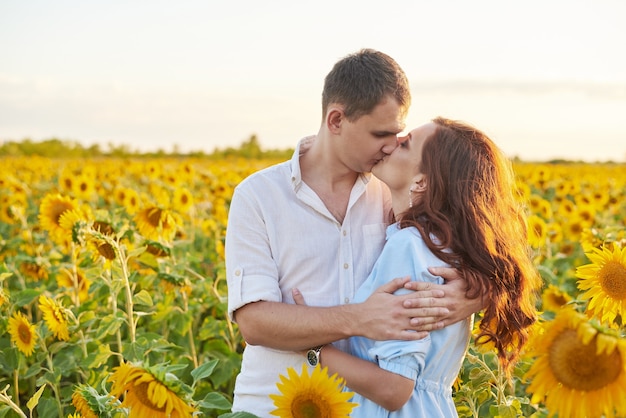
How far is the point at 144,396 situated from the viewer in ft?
6.64

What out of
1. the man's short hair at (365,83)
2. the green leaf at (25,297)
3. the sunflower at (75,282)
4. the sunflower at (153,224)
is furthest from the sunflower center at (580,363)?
the sunflower at (75,282)

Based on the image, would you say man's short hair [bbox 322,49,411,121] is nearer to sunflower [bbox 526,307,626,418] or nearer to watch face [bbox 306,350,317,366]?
watch face [bbox 306,350,317,366]

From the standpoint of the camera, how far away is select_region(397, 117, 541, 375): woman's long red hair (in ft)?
8.26

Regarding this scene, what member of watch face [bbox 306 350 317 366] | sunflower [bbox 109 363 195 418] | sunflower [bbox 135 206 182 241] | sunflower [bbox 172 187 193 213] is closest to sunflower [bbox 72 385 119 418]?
sunflower [bbox 109 363 195 418]

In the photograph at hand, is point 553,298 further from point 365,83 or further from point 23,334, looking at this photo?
point 23,334

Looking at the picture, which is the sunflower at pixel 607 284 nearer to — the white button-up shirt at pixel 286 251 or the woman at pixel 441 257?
the woman at pixel 441 257

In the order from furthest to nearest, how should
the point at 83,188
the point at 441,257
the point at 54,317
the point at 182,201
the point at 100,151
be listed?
the point at 100,151, the point at 83,188, the point at 182,201, the point at 54,317, the point at 441,257

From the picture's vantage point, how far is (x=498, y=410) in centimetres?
259

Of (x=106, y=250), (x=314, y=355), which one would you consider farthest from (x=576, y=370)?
(x=106, y=250)

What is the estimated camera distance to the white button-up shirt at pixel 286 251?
274cm

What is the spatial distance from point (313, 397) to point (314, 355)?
56cm

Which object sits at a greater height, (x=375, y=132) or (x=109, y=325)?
(x=375, y=132)

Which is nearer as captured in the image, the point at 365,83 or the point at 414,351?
the point at 414,351

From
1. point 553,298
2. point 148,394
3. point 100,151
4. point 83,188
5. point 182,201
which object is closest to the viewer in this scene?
point 148,394
